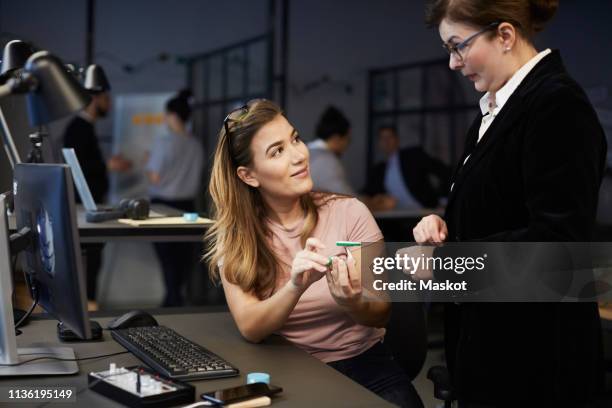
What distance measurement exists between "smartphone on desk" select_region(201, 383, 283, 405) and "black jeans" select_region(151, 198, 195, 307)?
13.9 feet

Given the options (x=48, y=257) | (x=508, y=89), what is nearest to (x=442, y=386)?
(x=508, y=89)

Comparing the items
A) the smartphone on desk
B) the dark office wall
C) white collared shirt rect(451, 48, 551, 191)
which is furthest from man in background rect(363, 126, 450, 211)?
the smartphone on desk

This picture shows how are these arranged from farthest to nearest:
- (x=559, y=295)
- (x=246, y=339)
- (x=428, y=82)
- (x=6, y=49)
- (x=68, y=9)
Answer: (x=428, y=82), (x=68, y=9), (x=6, y=49), (x=246, y=339), (x=559, y=295)

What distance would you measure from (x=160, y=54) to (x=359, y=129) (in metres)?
1.81

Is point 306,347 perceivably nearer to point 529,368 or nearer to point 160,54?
point 529,368

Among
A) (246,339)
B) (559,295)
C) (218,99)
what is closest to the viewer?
(559,295)

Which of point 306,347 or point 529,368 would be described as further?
point 306,347

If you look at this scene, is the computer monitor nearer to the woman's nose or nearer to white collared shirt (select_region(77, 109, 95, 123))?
the woman's nose

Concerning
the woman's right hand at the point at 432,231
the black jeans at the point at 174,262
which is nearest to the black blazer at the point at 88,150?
the black jeans at the point at 174,262

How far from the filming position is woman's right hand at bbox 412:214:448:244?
5.75 ft

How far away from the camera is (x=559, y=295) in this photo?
1599 millimetres

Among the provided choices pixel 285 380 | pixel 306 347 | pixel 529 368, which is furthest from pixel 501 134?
pixel 306 347

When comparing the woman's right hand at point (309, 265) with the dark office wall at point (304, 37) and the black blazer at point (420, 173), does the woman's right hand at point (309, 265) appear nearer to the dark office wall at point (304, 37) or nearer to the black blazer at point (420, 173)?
the black blazer at point (420, 173)

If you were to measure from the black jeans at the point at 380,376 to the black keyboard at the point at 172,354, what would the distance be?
44 cm
